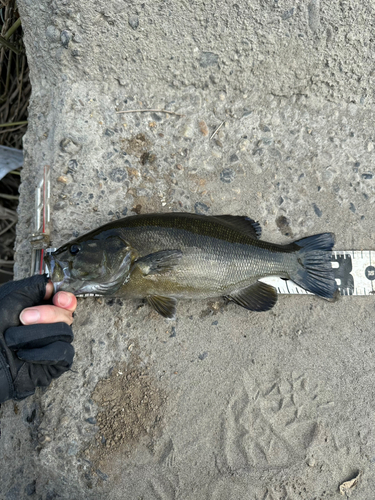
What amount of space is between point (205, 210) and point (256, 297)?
82 cm

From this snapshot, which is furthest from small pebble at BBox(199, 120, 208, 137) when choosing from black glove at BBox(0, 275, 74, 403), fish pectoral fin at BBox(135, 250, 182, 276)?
black glove at BBox(0, 275, 74, 403)

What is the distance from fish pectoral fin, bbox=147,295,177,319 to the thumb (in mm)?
736

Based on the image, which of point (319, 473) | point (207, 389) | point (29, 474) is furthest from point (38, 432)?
point (319, 473)

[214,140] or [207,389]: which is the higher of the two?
[214,140]

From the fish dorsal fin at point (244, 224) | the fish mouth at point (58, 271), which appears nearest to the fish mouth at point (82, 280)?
the fish mouth at point (58, 271)

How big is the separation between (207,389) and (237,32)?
278 centimetres

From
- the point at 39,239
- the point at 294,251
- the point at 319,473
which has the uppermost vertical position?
the point at 39,239

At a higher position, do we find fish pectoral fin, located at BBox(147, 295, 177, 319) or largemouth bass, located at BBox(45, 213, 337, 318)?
largemouth bass, located at BBox(45, 213, 337, 318)

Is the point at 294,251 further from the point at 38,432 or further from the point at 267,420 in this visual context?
the point at 38,432

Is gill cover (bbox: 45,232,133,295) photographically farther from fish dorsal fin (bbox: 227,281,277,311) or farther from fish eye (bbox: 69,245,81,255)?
fish dorsal fin (bbox: 227,281,277,311)

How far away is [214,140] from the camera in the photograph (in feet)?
10.8

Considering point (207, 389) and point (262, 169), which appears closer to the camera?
point (207, 389)

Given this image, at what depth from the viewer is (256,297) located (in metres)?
→ 2.89

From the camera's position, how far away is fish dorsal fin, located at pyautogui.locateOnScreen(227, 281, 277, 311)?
288 centimetres
